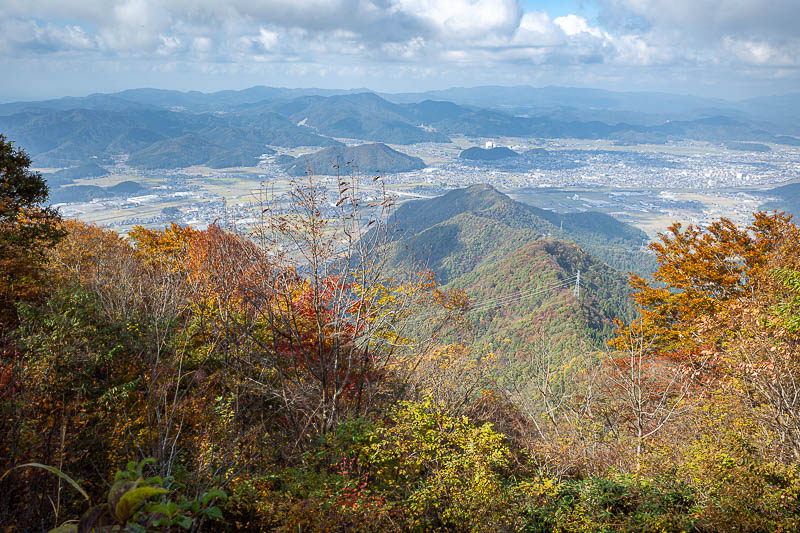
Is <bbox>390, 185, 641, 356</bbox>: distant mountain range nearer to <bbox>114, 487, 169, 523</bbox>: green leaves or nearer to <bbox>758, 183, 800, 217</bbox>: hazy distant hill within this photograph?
<bbox>114, 487, 169, 523</bbox>: green leaves

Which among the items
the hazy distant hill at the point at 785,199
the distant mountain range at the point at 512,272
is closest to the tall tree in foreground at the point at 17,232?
the distant mountain range at the point at 512,272

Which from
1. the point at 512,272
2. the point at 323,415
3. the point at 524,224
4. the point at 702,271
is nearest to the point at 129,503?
the point at 323,415

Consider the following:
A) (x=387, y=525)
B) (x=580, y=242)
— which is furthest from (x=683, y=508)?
(x=580, y=242)

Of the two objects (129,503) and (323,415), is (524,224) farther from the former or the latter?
(129,503)

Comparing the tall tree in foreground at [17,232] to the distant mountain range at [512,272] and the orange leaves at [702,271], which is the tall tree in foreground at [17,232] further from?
the orange leaves at [702,271]

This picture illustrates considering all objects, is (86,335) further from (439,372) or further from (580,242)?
(580,242)
